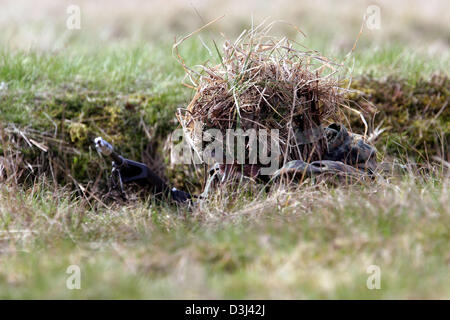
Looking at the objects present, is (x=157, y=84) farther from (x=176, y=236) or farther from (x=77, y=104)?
(x=176, y=236)

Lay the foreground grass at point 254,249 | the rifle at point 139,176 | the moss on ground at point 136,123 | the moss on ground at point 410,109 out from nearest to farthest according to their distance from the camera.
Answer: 1. the foreground grass at point 254,249
2. the rifle at point 139,176
3. the moss on ground at point 136,123
4. the moss on ground at point 410,109

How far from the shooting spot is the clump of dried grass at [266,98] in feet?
11.9

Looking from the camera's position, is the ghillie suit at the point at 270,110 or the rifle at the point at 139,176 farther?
the rifle at the point at 139,176

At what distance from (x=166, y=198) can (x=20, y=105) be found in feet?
7.39

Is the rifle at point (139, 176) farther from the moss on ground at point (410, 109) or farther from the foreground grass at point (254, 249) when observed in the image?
the moss on ground at point (410, 109)

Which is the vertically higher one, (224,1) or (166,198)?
(224,1)

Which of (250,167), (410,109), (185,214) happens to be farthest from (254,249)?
(410,109)

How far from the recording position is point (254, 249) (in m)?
2.56

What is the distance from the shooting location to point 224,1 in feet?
51.9

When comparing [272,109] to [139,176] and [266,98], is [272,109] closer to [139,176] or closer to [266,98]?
[266,98]

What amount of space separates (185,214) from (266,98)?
0.95 meters

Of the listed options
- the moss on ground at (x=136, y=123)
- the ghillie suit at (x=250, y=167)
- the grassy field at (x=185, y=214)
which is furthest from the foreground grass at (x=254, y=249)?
the moss on ground at (x=136, y=123)

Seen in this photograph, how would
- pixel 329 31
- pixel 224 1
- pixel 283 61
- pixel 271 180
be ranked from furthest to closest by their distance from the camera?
pixel 224 1
pixel 329 31
pixel 283 61
pixel 271 180
